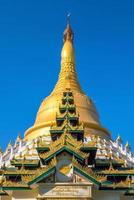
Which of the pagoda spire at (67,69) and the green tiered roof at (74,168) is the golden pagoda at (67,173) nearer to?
the green tiered roof at (74,168)

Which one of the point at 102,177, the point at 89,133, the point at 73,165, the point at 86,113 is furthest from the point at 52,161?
the point at 86,113

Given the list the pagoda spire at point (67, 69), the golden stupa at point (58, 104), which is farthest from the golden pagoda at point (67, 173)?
the pagoda spire at point (67, 69)

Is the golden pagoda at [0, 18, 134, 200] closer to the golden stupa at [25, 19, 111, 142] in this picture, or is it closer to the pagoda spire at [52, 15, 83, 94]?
the golden stupa at [25, 19, 111, 142]

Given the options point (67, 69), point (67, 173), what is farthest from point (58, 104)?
point (67, 173)

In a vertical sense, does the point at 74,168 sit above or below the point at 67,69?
below

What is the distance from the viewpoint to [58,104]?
4300cm

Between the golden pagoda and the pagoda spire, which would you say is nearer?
the golden pagoda

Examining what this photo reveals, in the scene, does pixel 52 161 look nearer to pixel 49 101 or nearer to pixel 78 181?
pixel 78 181

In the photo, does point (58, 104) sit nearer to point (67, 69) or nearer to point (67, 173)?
point (67, 69)

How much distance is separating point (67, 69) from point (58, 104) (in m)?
8.89

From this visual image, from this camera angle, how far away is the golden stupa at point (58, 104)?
42.2 m

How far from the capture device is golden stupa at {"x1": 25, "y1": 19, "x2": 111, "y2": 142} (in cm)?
4225

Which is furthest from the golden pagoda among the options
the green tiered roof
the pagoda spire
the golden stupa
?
the pagoda spire

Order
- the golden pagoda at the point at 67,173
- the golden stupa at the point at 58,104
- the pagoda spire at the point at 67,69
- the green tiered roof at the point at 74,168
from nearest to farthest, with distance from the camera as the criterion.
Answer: the golden pagoda at the point at 67,173, the green tiered roof at the point at 74,168, the golden stupa at the point at 58,104, the pagoda spire at the point at 67,69
